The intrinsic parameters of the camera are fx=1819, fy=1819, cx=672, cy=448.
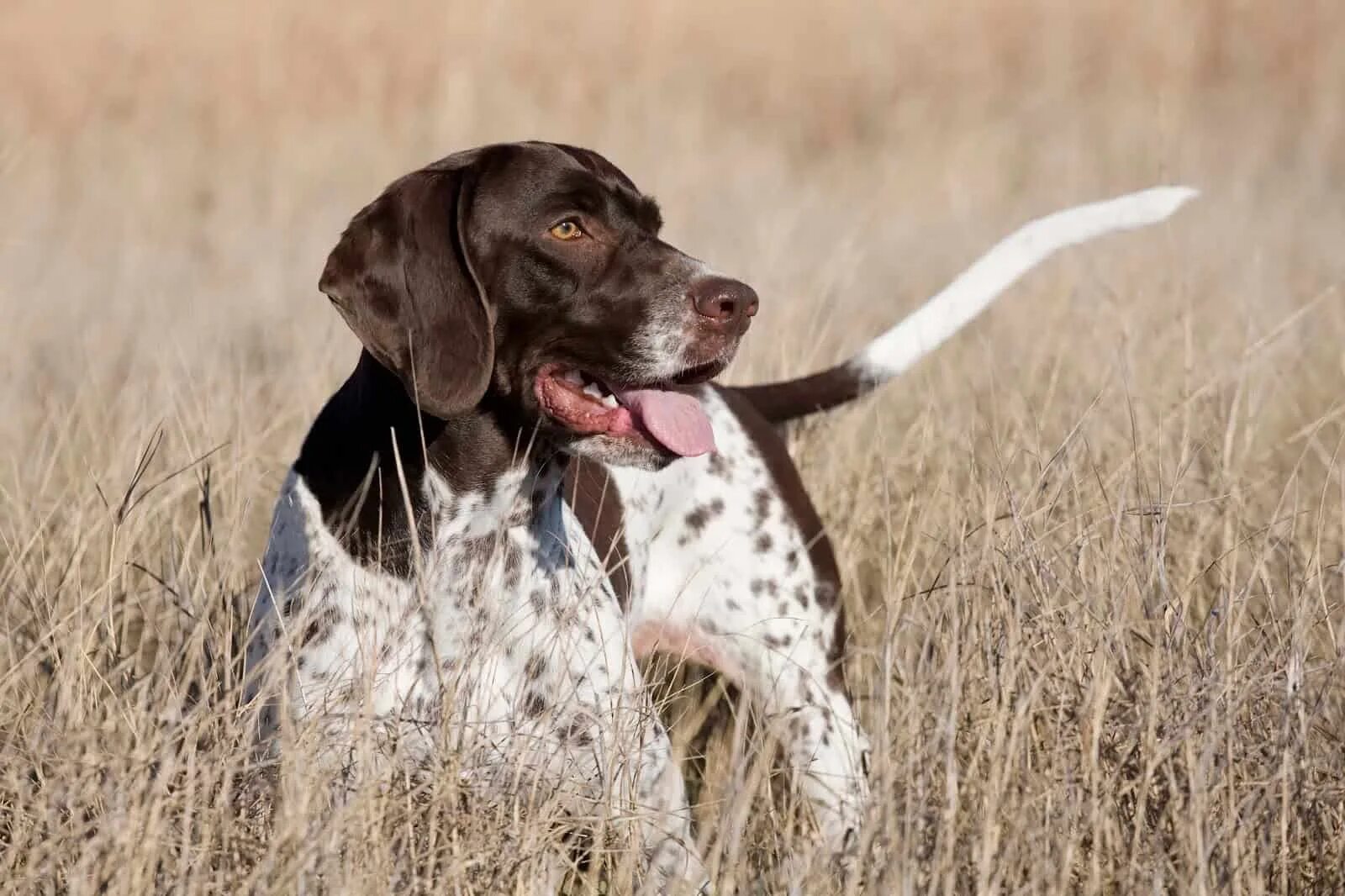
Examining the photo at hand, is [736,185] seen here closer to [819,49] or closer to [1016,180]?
[1016,180]

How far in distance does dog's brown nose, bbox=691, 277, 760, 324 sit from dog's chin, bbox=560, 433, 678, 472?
28 centimetres

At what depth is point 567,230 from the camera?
3.61 metres

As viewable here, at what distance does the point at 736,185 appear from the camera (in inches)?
434

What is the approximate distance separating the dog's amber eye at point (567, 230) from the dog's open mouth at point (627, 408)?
266mm

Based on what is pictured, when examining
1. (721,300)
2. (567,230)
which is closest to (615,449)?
(721,300)

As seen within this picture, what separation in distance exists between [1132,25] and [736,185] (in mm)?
5362

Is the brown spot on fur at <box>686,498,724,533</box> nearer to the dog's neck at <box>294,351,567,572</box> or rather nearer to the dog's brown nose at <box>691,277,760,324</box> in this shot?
the dog's neck at <box>294,351,567,572</box>

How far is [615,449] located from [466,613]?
1.39ft

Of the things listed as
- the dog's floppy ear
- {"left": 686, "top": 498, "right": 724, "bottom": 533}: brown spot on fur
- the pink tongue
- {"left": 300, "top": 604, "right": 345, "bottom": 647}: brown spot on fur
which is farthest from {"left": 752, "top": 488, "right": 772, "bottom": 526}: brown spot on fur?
{"left": 300, "top": 604, "right": 345, "bottom": 647}: brown spot on fur

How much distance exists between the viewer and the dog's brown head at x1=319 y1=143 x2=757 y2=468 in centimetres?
343

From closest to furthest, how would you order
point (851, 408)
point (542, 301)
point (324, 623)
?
point (324, 623) < point (542, 301) < point (851, 408)

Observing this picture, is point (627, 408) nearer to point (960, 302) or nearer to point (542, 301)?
point (542, 301)

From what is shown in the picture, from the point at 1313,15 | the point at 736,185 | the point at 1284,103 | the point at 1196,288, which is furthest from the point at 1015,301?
the point at 1313,15

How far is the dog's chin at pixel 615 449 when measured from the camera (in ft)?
11.5
